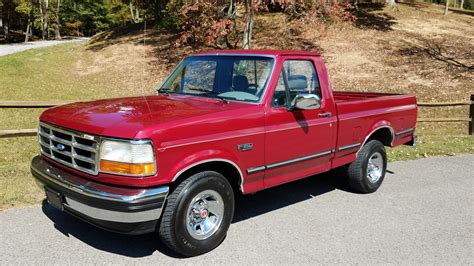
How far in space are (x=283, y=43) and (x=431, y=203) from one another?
1726 cm

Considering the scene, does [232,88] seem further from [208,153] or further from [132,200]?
[132,200]

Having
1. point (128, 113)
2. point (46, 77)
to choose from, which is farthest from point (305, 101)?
point (46, 77)

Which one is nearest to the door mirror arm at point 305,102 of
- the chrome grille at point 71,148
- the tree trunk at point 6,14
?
the chrome grille at point 71,148

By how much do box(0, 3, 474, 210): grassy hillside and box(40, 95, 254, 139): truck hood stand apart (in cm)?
739

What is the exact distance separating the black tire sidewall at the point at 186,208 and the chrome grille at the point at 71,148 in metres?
0.81

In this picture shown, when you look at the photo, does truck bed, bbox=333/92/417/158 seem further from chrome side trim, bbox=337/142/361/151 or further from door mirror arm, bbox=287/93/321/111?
door mirror arm, bbox=287/93/321/111

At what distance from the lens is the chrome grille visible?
→ 3.58 m

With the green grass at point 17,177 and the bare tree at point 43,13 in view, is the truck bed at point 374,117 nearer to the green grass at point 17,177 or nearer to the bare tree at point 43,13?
the green grass at point 17,177

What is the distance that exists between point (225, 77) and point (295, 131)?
1.01m

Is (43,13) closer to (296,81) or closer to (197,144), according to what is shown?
(296,81)

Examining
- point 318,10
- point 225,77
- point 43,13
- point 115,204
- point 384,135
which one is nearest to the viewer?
point 115,204

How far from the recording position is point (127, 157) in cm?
343

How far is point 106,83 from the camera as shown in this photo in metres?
19.4

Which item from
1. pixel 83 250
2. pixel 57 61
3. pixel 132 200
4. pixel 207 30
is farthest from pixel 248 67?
pixel 57 61
